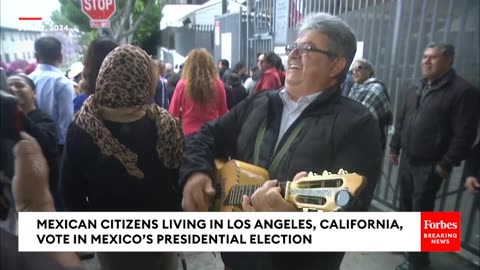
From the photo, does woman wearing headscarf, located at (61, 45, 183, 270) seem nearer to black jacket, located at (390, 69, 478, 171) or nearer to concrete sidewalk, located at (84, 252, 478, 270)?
concrete sidewalk, located at (84, 252, 478, 270)

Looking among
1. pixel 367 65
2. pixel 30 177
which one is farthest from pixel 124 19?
pixel 367 65

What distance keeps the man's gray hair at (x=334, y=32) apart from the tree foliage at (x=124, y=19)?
360 millimetres

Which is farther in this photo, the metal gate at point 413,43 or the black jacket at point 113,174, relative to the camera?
the metal gate at point 413,43

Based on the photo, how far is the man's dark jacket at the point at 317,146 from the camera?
731mm

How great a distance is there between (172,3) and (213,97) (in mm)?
699

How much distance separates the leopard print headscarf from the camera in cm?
74

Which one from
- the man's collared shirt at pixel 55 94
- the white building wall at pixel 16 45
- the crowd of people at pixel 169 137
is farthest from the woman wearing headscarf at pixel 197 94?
the white building wall at pixel 16 45

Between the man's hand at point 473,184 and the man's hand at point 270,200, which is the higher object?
the man's hand at point 270,200

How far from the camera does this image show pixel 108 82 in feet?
2.44

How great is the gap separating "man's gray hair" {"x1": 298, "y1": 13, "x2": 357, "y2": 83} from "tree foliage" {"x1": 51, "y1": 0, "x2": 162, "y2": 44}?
360mm

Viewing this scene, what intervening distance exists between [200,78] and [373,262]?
1052mm

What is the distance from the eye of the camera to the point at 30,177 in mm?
548

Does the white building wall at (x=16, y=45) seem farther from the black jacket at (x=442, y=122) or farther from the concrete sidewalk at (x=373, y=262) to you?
the black jacket at (x=442, y=122)

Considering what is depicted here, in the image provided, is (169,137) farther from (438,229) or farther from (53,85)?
(438,229)
